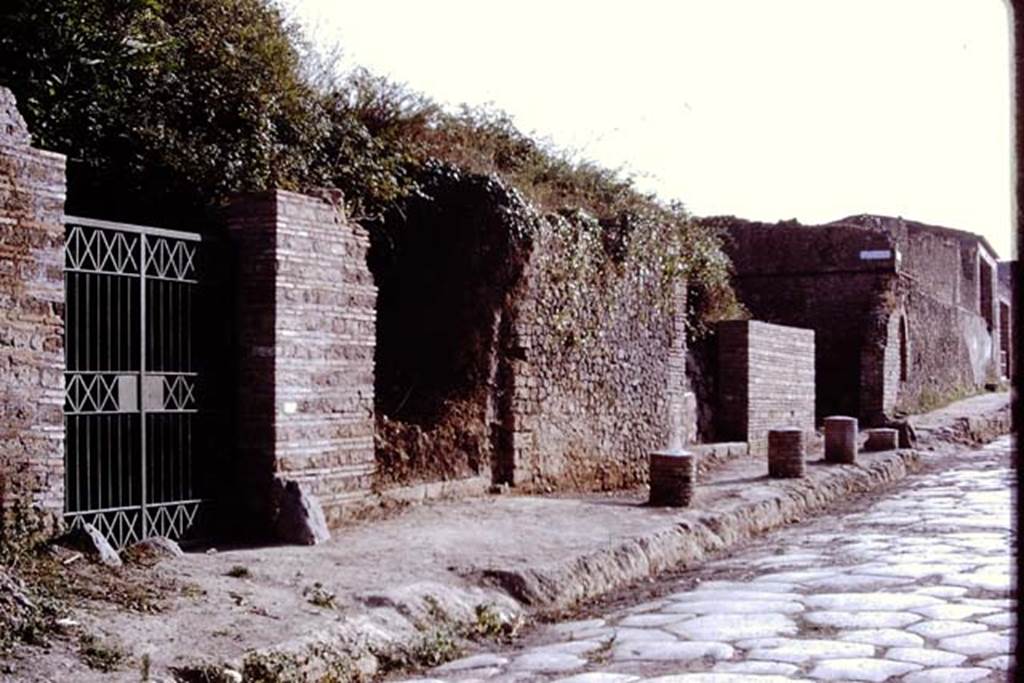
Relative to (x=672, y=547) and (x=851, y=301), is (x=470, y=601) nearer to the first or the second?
(x=672, y=547)

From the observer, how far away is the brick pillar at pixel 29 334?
19.9 feet

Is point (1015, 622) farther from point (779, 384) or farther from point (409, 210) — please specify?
point (779, 384)

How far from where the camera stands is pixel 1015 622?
1.17 metres

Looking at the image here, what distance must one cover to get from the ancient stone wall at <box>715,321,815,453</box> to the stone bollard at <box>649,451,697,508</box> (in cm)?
655

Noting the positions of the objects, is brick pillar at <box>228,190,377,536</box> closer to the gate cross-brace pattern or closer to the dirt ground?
the gate cross-brace pattern

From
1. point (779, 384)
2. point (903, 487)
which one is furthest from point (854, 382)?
point (903, 487)

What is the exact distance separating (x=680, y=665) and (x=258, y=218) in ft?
13.8

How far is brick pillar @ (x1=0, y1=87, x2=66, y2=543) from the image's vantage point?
19.9 feet

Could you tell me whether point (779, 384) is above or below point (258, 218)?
below

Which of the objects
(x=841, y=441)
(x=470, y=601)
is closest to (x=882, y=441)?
(x=841, y=441)

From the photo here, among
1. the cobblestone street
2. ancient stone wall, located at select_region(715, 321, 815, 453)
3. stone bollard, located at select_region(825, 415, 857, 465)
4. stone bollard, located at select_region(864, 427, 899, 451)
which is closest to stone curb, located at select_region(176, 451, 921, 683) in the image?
the cobblestone street

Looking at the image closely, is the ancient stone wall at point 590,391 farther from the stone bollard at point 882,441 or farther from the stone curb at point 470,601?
the stone bollard at point 882,441

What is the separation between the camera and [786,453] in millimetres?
13047

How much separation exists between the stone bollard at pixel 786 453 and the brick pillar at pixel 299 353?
237 inches
